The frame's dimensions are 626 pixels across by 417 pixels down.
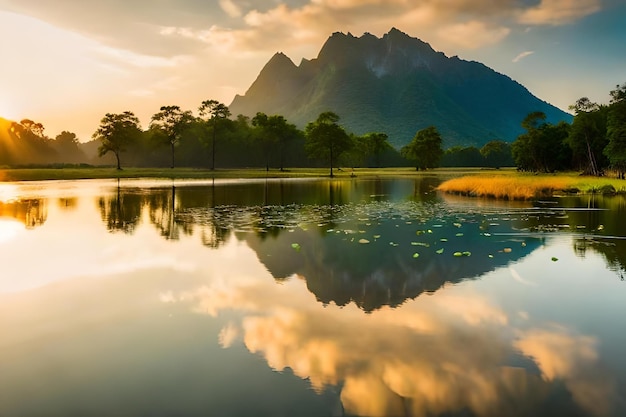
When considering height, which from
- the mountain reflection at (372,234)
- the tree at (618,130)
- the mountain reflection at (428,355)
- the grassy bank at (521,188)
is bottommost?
the mountain reflection at (428,355)

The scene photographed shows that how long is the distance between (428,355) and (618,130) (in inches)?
2910

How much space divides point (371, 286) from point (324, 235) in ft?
34.1

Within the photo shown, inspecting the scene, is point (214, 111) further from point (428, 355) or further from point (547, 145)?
point (428, 355)

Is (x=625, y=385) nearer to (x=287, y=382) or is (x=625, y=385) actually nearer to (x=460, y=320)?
(x=460, y=320)

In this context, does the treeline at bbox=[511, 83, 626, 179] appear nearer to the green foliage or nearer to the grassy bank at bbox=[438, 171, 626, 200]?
the green foliage

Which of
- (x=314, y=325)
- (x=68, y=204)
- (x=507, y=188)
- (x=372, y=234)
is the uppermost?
(x=507, y=188)

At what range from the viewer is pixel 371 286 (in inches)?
586

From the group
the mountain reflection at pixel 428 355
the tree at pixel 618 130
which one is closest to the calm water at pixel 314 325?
the mountain reflection at pixel 428 355

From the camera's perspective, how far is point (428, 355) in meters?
9.22

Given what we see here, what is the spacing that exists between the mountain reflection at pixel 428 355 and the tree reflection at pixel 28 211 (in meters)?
22.9

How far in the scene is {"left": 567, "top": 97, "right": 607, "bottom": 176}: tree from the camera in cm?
8669

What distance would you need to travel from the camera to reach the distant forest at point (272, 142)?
8894cm

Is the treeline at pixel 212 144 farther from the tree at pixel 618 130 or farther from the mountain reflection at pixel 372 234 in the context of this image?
the mountain reflection at pixel 372 234

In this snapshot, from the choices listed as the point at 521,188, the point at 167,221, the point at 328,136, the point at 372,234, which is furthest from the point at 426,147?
the point at 372,234
